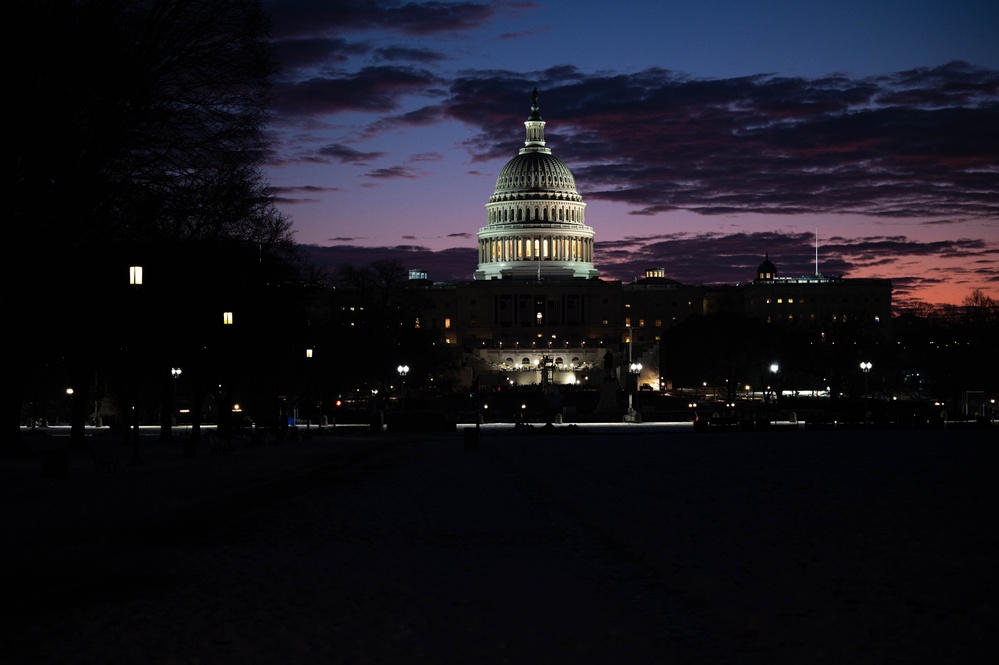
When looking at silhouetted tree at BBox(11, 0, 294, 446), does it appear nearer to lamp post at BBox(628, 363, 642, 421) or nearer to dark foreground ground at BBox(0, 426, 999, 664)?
dark foreground ground at BBox(0, 426, 999, 664)

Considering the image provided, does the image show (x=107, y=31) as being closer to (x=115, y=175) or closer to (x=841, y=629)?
(x=115, y=175)

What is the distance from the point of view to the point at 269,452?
168 feet

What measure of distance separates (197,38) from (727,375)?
12249 cm

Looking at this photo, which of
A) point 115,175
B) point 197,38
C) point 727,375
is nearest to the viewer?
point 197,38

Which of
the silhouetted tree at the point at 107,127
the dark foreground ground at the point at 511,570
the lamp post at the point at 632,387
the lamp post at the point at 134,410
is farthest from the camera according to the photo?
the lamp post at the point at 632,387

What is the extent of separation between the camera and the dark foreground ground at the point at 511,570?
12.1 meters

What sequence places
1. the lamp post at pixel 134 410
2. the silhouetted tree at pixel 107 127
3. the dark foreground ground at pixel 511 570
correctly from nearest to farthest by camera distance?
the dark foreground ground at pixel 511 570 < the silhouetted tree at pixel 107 127 < the lamp post at pixel 134 410

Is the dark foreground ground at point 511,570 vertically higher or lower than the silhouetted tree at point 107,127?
lower

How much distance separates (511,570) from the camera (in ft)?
55.5

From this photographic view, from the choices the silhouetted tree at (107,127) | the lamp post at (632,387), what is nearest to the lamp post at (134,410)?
the silhouetted tree at (107,127)

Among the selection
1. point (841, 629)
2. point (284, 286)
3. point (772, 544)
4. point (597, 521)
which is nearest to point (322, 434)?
point (284, 286)

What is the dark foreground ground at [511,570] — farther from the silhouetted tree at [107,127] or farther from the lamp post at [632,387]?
the lamp post at [632,387]

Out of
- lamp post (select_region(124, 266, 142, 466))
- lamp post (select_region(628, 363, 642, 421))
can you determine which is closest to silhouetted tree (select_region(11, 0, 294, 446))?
lamp post (select_region(124, 266, 142, 466))

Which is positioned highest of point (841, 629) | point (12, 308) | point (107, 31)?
point (107, 31)
